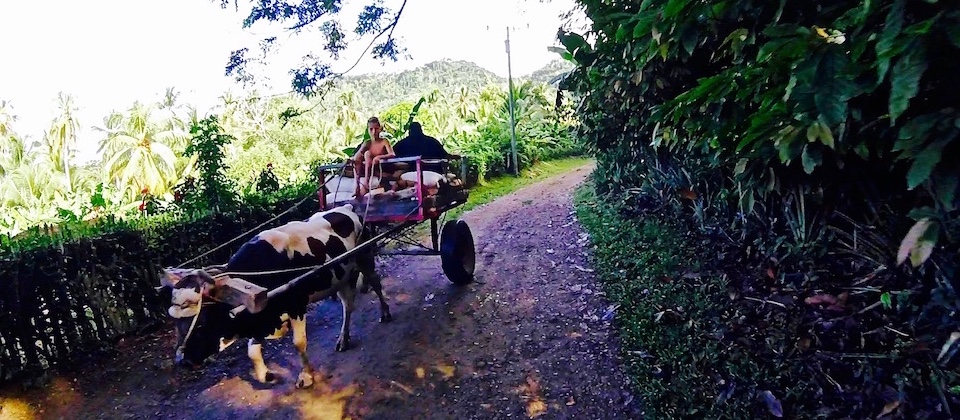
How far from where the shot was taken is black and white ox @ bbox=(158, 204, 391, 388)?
3820 mm

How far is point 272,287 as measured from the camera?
4.46 m

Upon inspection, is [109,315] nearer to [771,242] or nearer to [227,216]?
[227,216]

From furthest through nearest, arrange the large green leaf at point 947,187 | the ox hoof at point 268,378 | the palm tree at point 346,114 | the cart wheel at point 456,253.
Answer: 1. the palm tree at point 346,114
2. the cart wheel at point 456,253
3. the ox hoof at point 268,378
4. the large green leaf at point 947,187

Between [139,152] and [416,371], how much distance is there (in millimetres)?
30848

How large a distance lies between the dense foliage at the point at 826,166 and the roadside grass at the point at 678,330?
73 millimetres

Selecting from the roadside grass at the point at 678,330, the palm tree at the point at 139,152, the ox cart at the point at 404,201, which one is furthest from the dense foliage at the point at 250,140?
the roadside grass at the point at 678,330

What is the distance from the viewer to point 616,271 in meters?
6.46

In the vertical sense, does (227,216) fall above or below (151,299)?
above

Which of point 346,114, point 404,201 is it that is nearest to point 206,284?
point 404,201

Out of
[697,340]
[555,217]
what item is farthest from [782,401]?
[555,217]

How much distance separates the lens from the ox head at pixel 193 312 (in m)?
3.78

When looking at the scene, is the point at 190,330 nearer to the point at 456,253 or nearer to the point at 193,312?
the point at 193,312

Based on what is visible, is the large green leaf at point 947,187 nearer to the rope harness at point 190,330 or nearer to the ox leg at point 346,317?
the rope harness at point 190,330

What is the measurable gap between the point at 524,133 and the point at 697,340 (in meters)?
16.2
